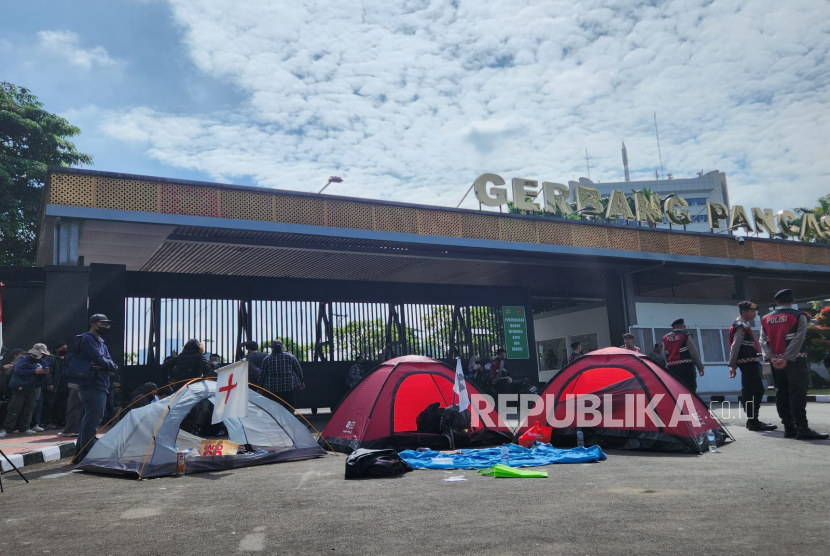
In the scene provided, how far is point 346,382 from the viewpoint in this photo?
1661cm

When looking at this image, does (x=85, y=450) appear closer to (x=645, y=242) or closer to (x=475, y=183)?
(x=475, y=183)

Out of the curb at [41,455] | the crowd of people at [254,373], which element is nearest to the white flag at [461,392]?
the crowd of people at [254,373]

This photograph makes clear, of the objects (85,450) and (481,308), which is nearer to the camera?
(85,450)

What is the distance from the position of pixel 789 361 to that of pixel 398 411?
4.96 m

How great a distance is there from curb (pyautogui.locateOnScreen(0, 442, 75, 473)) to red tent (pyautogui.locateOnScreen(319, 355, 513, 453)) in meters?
3.69

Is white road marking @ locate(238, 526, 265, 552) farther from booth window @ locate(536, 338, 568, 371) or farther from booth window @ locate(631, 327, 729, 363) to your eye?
booth window @ locate(536, 338, 568, 371)

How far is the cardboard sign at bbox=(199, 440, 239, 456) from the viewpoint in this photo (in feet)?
24.5

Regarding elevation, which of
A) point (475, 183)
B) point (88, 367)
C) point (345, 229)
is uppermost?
point (475, 183)

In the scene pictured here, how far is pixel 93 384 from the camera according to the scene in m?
8.03

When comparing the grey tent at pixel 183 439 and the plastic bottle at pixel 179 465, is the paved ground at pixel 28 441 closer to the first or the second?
the grey tent at pixel 183 439

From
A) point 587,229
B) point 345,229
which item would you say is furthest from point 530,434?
point 587,229

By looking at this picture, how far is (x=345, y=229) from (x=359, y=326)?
5.04 meters

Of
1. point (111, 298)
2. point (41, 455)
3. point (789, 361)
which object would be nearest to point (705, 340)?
point (789, 361)

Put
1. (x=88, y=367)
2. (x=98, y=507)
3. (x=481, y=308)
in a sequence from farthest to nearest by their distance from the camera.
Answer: (x=481, y=308), (x=88, y=367), (x=98, y=507)
